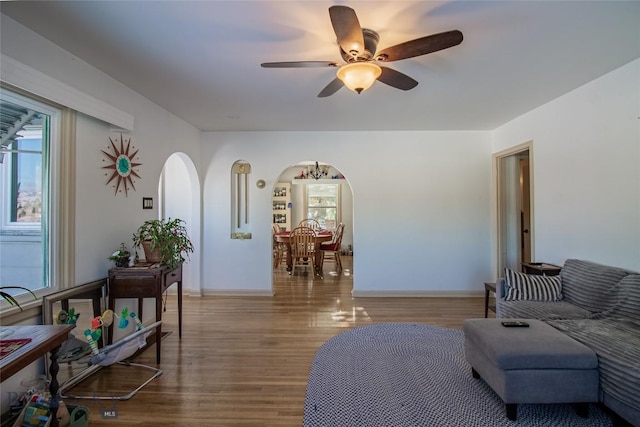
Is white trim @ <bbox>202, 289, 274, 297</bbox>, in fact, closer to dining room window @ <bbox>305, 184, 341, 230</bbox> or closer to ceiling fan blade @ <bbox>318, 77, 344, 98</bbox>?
ceiling fan blade @ <bbox>318, 77, 344, 98</bbox>

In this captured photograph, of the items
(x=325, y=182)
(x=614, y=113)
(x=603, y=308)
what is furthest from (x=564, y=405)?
(x=325, y=182)

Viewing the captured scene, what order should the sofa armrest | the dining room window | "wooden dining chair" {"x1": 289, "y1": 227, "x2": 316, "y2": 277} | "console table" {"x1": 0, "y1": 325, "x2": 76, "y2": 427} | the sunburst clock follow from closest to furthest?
"console table" {"x1": 0, "y1": 325, "x2": 76, "y2": 427}
the sunburst clock
the sofa armrest
"wooden dining chair" {"x1": 289, "y1": 227, "x2": 316, "y2": 277}
the dining room window

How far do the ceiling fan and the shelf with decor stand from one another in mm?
5964

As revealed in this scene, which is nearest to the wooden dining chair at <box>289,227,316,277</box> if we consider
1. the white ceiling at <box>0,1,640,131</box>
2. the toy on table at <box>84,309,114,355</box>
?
the white ceiling at <box>0,1,640,131</box>

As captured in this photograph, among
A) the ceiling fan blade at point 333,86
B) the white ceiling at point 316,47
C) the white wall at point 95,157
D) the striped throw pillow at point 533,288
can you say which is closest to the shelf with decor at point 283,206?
the white ceiling at point 316,47

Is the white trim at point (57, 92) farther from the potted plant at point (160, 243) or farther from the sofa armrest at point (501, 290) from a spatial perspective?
the sofa armrest at point (501, 290)

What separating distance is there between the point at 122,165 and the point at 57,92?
806 millimetres

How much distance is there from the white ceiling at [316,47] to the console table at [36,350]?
1.83 meters

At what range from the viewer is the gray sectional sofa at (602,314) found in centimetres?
161

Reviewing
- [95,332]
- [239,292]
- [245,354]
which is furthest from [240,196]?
[95,332]

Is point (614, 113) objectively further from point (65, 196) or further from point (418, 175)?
point (65, 196)

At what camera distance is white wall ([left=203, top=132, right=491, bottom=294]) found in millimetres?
4477

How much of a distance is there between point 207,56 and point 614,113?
136 inches

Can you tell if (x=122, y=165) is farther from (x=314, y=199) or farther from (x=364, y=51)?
(x=314, y=199)
